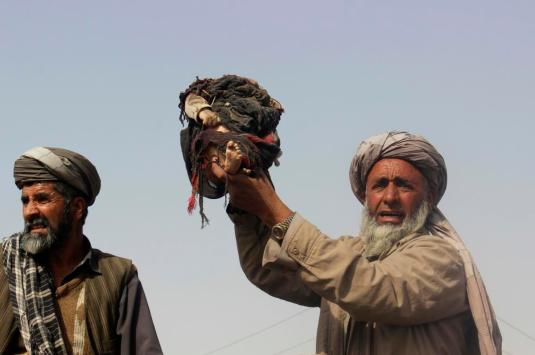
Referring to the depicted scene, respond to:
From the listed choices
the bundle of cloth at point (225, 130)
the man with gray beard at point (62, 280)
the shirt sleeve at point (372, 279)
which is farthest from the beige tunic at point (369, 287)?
the man with gray beard at point (62, 280)

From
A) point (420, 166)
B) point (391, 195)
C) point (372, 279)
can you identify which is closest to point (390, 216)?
point (391, 195)

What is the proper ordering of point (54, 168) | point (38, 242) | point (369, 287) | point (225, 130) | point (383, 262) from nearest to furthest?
point (369, 287) < point (225, 130) < point (383, 262) < point (38, 242) < point (54, 168)

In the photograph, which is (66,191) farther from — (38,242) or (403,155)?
(403,155)

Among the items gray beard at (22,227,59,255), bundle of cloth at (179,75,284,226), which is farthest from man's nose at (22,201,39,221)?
bundle of cloth at (179,75,284,226)

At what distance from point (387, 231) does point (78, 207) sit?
1.91m

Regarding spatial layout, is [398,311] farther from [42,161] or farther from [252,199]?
[42,161]

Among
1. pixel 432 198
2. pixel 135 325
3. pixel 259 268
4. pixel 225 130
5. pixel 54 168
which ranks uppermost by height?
pixel 225 130

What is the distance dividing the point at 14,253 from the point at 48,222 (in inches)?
11.2

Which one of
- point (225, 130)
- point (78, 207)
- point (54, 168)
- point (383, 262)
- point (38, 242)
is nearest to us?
point (225, 130)

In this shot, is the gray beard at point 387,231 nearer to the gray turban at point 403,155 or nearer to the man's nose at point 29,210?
the gray turban at point 403,155

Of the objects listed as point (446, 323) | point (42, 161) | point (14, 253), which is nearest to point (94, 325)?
point (14, 253)

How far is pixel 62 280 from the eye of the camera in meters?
5.93

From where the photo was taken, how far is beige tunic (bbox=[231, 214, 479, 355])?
510cm

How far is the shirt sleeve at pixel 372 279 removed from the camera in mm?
5090
